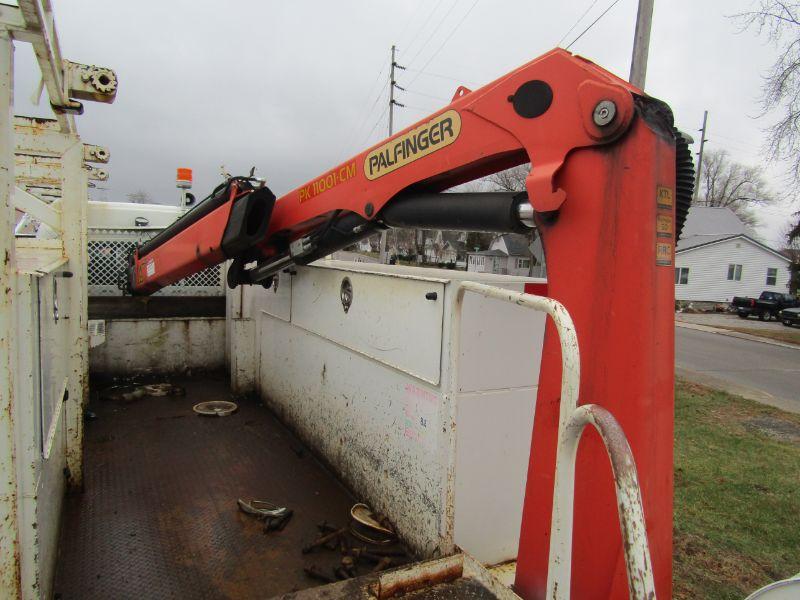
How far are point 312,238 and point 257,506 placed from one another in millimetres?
1745

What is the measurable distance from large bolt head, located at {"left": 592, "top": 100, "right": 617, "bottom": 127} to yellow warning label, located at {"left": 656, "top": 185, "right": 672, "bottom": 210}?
0.26 m

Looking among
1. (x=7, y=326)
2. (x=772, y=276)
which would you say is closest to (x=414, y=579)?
(x=7, y=326)

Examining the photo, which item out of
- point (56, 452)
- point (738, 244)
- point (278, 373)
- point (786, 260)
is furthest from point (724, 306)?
point (56, 452)

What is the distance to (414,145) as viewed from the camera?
2.47 m

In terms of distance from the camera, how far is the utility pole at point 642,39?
785 centimetres

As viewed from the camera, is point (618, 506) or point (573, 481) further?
point (573, 481)

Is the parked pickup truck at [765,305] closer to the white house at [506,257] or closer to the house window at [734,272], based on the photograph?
the house window at [734,272]

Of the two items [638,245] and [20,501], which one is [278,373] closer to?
[20,501]

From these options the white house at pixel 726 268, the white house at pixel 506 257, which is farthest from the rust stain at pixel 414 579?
the white house at pixel 506 257

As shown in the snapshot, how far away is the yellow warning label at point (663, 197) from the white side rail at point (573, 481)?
52cm

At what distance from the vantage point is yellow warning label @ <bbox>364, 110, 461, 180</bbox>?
2271 mm

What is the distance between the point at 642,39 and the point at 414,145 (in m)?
7.25

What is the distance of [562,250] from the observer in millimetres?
1762

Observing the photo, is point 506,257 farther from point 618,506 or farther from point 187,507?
point 618,506
